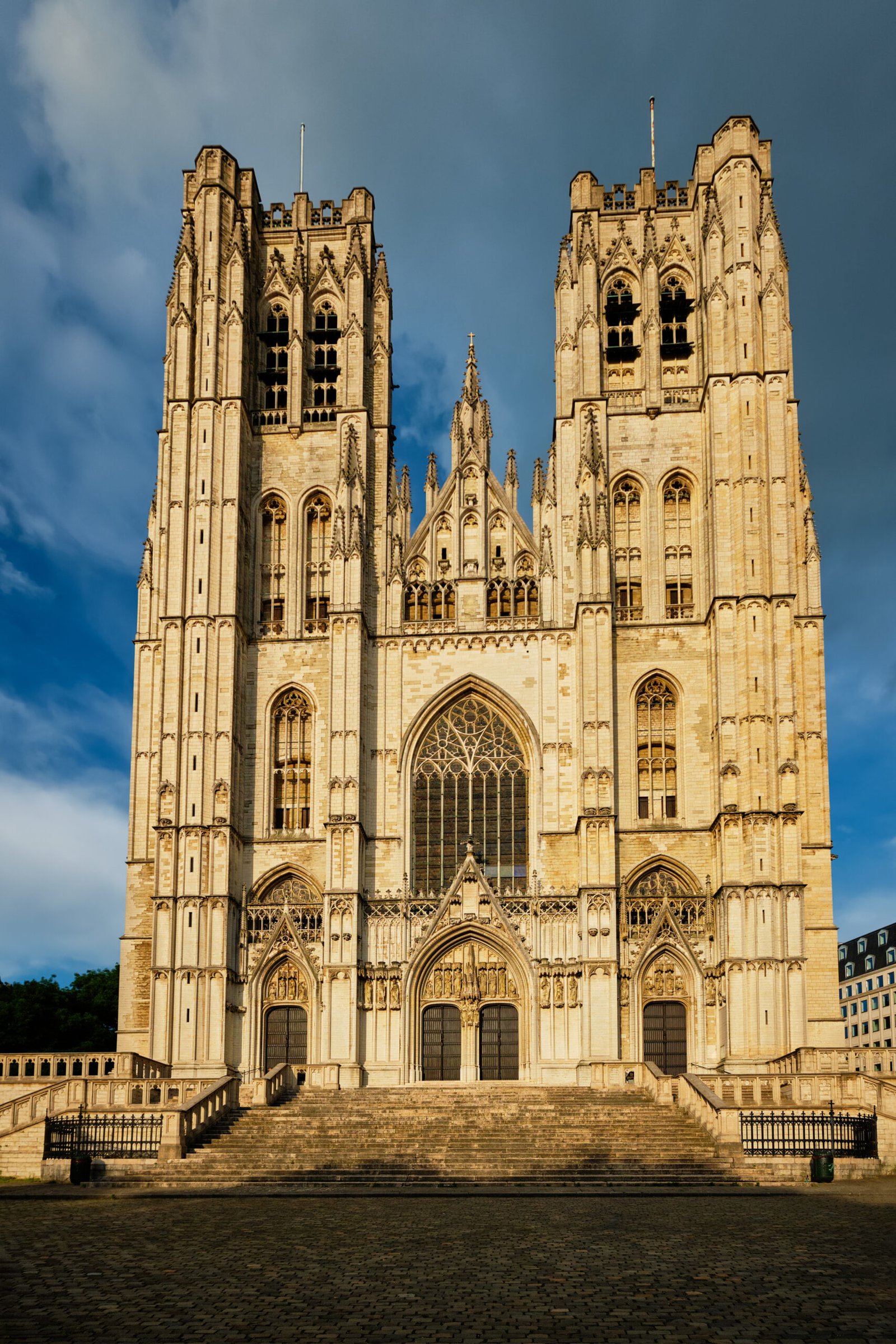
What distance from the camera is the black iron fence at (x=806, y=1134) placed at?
27.2 meters

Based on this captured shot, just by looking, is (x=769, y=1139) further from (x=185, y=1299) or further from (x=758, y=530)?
(x=758, y=530)

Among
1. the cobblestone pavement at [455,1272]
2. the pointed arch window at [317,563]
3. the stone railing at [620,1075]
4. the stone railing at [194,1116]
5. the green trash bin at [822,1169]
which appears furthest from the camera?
the pointed arch window at [317,563]

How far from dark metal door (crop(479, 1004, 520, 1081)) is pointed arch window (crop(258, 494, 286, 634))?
13.9 metres

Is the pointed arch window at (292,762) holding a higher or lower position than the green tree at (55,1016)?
higher

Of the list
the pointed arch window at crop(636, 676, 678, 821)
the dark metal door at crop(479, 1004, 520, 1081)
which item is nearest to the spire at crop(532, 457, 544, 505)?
the pointed arch window at crop(636, 676, 678, 821)

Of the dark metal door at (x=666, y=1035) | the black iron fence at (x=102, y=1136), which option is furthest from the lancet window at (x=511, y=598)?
→ the black iron fence at (x=102, y=1136)

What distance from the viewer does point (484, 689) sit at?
4438 cm

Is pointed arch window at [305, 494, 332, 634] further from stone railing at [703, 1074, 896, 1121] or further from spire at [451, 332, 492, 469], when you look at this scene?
stone railing at [703, 1074, 896, 1121]

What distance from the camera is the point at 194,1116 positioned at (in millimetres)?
29391

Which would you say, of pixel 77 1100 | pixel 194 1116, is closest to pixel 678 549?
pixel 194 1116

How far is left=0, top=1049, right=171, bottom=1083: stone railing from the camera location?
35.8 metres

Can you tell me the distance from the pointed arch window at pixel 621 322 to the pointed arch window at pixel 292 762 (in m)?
15.8

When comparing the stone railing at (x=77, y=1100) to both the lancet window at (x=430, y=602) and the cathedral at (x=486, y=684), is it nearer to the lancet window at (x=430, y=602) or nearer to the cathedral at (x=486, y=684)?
the cathedral at (x=486, y=684)

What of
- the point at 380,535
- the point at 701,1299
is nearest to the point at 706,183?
the point at 380,535
